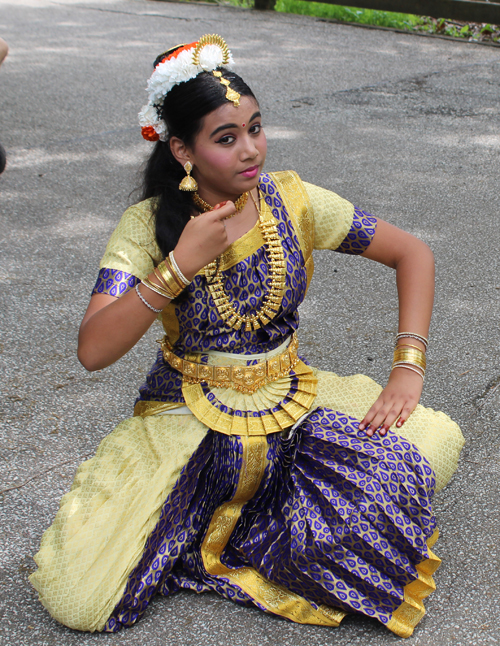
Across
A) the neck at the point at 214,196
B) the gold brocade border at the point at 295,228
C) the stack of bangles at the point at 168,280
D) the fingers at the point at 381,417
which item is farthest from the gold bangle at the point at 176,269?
the fingers at the point at 381,417

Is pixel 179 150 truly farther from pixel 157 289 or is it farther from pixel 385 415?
pixel 385 415

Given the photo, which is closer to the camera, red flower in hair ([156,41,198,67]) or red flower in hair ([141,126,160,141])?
red flower in hair ([156,41,198,67])

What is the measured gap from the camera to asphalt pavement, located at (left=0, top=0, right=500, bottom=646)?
1933 mm

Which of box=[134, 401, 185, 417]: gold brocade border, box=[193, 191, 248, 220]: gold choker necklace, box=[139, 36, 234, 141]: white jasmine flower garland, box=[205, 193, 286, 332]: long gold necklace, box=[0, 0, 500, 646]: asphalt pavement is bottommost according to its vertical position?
box=[0, 0, 500, 646]: asphalt pavement

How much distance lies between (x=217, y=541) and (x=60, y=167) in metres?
3.65

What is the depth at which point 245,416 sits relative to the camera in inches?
76.5

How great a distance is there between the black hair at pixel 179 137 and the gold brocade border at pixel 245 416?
1.29ft

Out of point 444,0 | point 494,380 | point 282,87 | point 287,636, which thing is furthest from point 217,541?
point 444,0

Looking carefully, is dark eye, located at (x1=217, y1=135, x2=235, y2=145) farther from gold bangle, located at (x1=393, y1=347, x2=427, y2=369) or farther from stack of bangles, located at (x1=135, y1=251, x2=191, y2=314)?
gold bangle, located at (x1=393, y1=347, x2=427, y2=369)

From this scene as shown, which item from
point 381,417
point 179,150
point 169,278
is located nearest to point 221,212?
point 169,278

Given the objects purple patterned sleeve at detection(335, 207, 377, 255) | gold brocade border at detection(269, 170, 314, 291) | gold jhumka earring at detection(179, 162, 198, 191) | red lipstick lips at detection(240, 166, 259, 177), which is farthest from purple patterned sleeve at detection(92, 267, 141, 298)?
purple patterned sleeve at detection(335, 207, 377, 255)

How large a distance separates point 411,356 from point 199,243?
2.17 feet

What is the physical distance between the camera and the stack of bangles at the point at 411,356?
1.95 metres

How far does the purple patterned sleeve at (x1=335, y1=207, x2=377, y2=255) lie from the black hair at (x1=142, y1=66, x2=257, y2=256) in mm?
466
